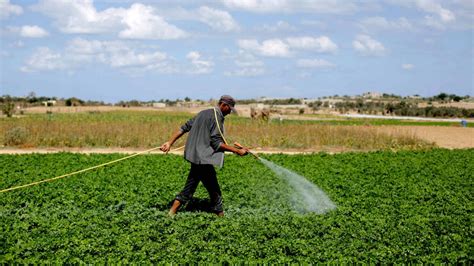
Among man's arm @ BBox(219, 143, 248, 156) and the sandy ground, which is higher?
man's arm @ BBox(219, 143, 248, 156)

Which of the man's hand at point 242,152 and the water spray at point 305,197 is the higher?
the man's hand at point 242,152

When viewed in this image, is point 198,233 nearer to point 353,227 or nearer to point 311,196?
point 353,227

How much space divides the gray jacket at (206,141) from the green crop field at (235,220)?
34.6 inches

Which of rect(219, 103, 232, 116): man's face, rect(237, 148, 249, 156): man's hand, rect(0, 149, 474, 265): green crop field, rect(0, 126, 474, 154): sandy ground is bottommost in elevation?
rect(0, 126, 474, 154): sandy ground

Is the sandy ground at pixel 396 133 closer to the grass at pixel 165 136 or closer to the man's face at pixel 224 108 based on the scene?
the grass at pixel 165 136

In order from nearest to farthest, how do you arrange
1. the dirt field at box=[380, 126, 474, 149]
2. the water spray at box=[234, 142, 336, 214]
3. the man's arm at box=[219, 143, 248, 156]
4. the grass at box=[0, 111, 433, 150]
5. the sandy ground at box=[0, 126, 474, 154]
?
the man's arm at box=[219, 143, 248, 156]
the water spray at box=[234, 142, 336, 214]
the sandy ground at box=[0, 126, 474, 154]
the grass at box=[0, 111, 433, 150]
the dirt field at box=[380, 126, 474, 149]

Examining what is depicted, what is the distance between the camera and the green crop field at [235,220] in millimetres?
6984

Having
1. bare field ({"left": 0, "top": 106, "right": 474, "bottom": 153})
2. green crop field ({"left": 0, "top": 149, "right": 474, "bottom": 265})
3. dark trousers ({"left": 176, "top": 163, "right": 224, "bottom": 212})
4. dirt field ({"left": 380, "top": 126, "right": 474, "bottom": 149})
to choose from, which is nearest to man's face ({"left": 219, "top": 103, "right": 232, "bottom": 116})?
dark trousers ({"left": 176, "top": 163, "right": 224, "bottom": 212})

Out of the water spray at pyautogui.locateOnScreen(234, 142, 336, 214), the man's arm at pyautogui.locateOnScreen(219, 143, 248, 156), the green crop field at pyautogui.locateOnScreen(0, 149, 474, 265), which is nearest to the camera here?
the green crop field at pyautogui.locateOnScreen(0, 149, 474, 265)

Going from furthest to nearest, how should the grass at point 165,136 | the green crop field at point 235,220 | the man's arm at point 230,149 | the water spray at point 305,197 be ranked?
the grass at point 165,136
the water spray at point 305,197
the man's arm at point 230,149
the green crop field at point 235,220

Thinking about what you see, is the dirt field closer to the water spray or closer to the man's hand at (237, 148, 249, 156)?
the water spray

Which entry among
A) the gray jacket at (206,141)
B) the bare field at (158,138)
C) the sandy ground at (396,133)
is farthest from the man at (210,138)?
the bare field at (158,138)

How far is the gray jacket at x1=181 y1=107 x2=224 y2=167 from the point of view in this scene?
28.2ft

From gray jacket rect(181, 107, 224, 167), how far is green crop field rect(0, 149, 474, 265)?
2.89ft
